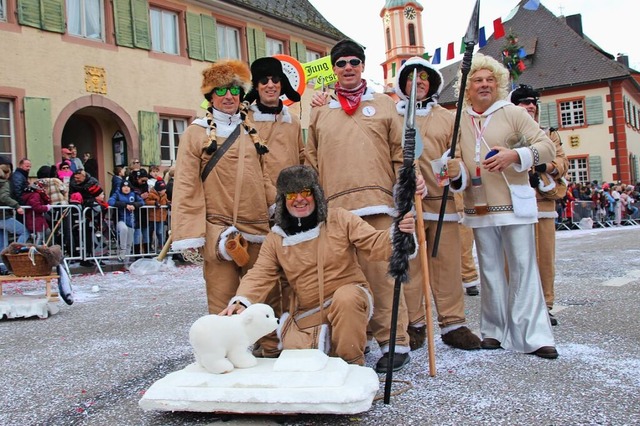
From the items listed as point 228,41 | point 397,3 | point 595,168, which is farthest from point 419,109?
point 397,3

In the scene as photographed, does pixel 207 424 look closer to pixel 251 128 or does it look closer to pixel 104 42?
pixel 251 128

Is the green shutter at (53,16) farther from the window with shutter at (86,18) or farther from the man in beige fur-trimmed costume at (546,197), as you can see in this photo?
the man in beige fur-trimmed costume at (546,197)

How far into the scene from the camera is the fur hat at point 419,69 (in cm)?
408

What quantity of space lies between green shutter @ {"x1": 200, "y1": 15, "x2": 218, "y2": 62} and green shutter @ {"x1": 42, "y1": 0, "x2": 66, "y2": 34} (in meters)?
4.09

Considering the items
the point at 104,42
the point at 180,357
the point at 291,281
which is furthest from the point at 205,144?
the point at 104,42

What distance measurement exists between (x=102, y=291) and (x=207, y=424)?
217 inches

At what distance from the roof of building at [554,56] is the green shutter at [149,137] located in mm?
21064

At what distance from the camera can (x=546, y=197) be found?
197 inches

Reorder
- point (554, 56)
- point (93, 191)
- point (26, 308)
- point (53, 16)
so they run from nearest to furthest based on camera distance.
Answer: point (26, 308) → point (93, 191) → point (53, 16) → point (554, 56)

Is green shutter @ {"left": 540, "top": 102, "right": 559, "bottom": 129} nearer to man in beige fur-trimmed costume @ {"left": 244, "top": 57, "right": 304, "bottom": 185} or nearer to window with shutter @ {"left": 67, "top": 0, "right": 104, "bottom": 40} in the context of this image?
window with shutter @ {"left": 67, "top": 0, "right": 104, "bottom": 40}

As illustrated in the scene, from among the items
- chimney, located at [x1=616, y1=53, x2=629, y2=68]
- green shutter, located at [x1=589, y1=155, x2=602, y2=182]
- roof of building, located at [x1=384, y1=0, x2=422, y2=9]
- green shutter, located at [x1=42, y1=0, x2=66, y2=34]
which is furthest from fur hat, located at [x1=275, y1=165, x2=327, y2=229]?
roof of building, located at [x1=384, y1=0, x2=422, y2=9]

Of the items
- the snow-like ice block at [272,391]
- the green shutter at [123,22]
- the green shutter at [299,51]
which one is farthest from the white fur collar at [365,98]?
the green shutter at [299,51]

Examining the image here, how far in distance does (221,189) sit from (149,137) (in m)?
11.8

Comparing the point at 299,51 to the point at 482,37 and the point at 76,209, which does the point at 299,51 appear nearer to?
the point at 482,37
